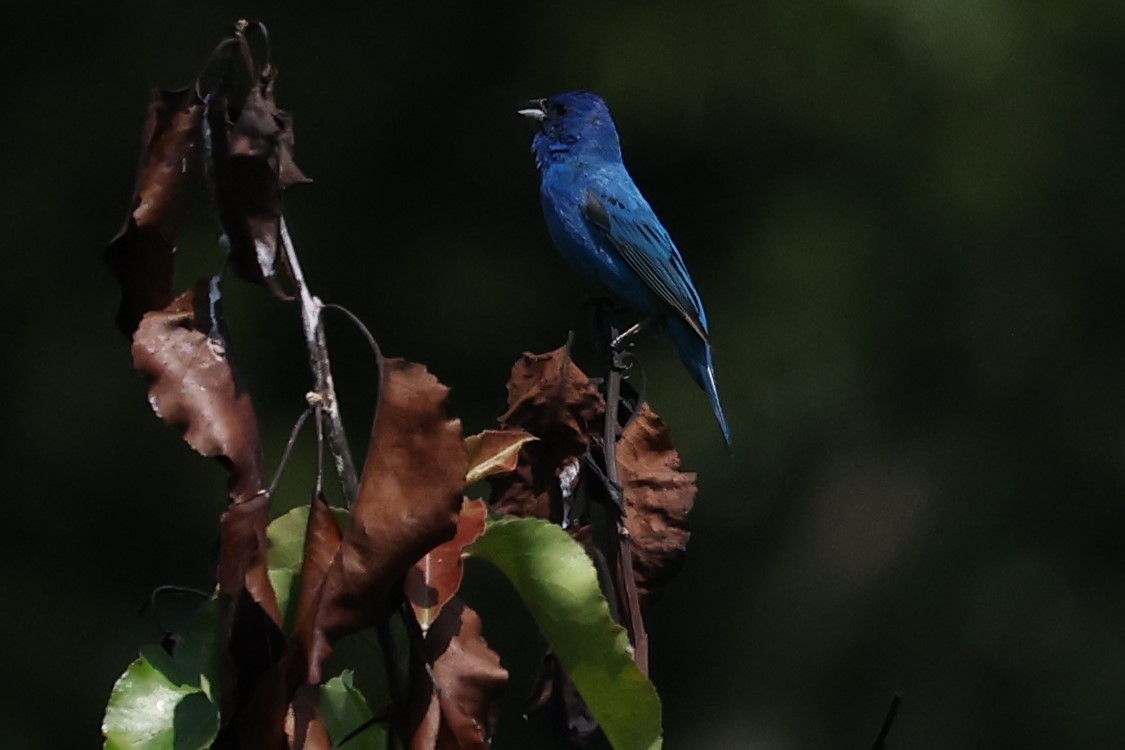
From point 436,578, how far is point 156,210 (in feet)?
0.90

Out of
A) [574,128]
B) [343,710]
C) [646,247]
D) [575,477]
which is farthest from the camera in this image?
[574,128]

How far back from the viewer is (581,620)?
1.29 m

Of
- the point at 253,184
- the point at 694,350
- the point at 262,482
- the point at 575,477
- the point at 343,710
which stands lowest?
the point at 694,350

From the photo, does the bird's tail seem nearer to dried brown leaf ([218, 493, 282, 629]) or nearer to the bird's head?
the bird's head

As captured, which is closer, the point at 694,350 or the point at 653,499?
the point at 653,499

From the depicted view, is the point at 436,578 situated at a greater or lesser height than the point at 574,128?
greater

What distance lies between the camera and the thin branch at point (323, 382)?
1.13 metres

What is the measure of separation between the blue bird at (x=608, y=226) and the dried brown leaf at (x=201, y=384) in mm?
1875

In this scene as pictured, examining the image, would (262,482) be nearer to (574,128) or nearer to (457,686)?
(457,686)

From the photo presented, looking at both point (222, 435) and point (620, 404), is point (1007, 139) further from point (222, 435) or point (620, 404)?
point (222, 435)

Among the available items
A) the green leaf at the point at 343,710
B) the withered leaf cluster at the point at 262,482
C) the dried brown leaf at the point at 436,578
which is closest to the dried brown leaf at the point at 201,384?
the withered leaf cluster at the point at 262,482

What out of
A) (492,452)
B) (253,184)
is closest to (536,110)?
(492,452)

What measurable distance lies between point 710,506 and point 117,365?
71.3 inches

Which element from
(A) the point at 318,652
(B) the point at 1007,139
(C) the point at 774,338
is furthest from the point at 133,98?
(A) the point at 318,652
